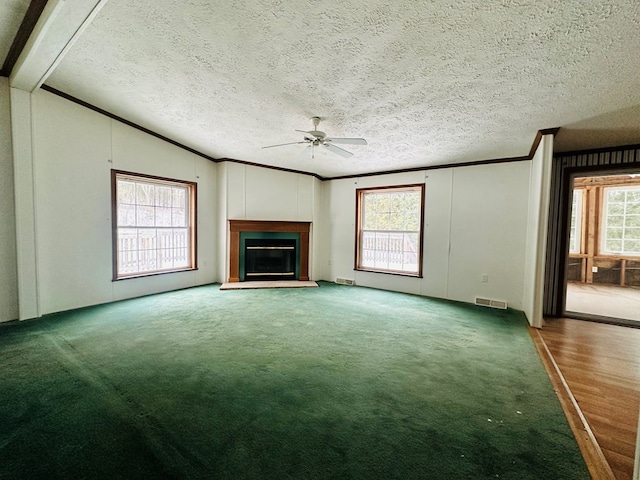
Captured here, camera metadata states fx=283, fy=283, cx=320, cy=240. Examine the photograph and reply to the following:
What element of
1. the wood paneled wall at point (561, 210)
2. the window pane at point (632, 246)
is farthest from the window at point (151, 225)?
the window pane at point (632, 246)

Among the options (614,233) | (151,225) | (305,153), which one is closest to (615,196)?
(614,233)

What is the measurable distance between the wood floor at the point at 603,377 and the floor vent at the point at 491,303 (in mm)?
645

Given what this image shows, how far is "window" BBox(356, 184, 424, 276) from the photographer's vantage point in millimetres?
5641

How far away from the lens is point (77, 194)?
392cm

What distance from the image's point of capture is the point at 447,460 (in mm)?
1490

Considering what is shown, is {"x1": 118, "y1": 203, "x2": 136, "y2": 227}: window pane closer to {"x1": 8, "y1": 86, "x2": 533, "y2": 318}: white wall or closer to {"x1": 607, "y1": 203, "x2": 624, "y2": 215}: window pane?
{"x1": 8, "y1": 86, "x2": 533, "y2": 318}: white wall

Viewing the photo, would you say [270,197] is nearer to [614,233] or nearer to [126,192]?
[126,192]

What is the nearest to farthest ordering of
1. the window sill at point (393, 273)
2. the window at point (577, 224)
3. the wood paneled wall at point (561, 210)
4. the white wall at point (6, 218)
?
the white wall at point (6, 218)
the wood paneled wall at point (561, 210)
the window sill at point (393, 273)
the window at point (577, 224)

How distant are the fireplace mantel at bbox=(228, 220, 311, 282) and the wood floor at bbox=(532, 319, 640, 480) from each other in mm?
4281

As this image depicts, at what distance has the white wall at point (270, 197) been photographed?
593 centimetres

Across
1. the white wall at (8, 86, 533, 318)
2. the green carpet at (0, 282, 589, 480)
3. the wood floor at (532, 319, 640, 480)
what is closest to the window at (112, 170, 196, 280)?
the white wall at (8, 86, 533, 318)

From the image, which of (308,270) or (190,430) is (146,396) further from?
(308,270)

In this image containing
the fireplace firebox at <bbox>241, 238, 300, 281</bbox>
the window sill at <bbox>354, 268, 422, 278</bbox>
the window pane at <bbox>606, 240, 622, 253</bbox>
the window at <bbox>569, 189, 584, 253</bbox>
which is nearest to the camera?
the window sill at <bbox>354, 268, 422, 278</bbox>

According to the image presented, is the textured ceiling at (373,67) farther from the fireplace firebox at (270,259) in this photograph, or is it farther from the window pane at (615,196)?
the window pane at (615,196)
